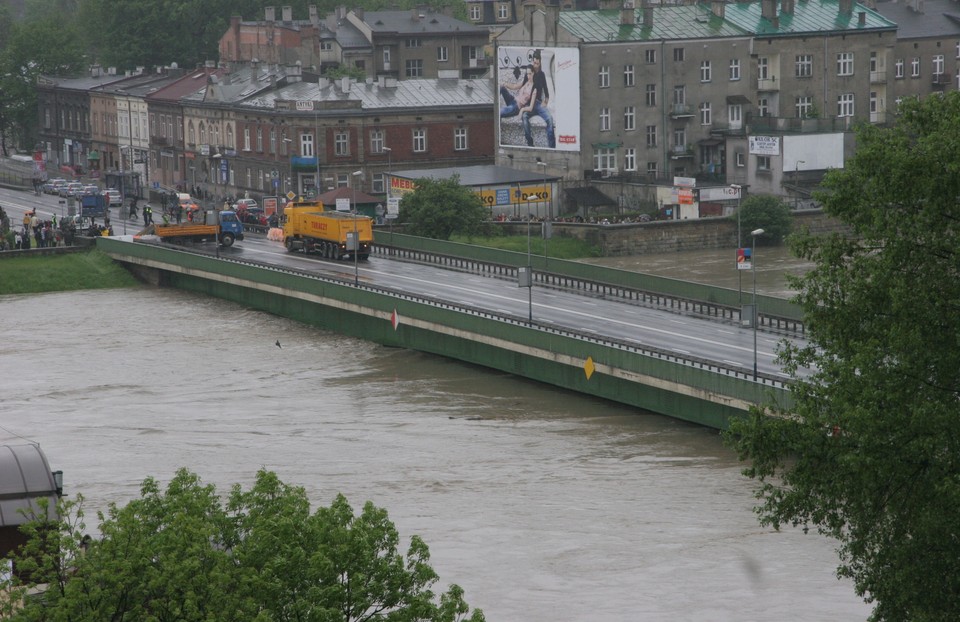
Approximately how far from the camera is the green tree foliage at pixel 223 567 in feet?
73.4

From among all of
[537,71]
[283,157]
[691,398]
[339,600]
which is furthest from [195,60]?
[339,600]

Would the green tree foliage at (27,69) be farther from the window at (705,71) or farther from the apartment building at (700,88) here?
the window at (705,71)

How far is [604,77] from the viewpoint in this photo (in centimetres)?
10219

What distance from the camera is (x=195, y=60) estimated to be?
153 m

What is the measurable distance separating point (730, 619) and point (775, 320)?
2806 cm

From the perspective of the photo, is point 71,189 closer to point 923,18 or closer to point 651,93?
point 651,93

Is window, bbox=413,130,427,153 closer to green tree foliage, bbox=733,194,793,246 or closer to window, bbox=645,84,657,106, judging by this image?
window, bbox=645,84,657,106

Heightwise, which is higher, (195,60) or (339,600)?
(195,60)

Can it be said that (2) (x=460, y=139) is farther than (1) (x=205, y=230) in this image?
Yes

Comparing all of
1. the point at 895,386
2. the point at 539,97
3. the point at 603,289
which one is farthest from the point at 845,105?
the point at 895,386

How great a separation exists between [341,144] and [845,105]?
103ft

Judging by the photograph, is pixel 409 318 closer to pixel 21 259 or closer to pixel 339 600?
pixel 21 259

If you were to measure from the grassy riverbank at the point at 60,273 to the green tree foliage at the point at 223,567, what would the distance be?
62197 millimetres

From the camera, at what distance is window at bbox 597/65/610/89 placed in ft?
335
